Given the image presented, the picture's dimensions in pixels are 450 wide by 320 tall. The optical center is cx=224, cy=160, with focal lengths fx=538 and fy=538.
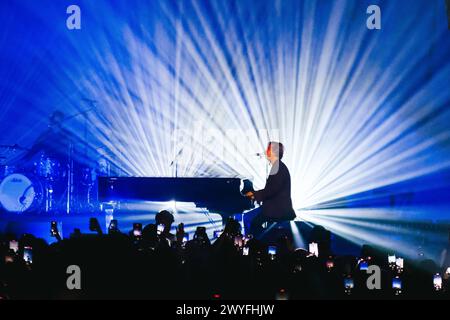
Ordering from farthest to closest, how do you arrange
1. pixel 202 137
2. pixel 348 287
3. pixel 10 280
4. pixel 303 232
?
1. pixel 202 137
2. pixel 303 232
3. pixel 348 287
4. pixel 10 280

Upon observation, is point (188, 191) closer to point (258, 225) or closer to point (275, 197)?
point (258, 225)

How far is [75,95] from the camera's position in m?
9.44

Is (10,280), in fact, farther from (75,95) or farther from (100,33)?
(75,95)

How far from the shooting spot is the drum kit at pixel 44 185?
9.82 meters

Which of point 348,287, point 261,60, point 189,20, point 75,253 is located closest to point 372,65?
point 261,60

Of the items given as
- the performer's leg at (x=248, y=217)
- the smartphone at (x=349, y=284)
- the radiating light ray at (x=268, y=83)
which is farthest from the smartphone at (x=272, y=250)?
the radiating light ray at (x=268, y=83)

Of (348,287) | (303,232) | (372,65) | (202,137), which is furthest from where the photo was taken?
(202,137)

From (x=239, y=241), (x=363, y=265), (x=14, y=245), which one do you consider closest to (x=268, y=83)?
(x=239, y=241)

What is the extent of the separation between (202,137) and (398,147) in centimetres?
310

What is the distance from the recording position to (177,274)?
3518mm

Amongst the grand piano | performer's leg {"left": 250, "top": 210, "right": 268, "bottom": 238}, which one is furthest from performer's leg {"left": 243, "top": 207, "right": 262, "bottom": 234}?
performer's leg {"left": 250, "top": 210, "right": 268, "bottom": 238}

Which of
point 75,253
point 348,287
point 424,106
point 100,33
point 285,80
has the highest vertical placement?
point 100,33

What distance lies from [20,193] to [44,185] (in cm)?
48

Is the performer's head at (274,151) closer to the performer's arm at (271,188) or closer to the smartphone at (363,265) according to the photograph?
the performer's arm at (271,188)
